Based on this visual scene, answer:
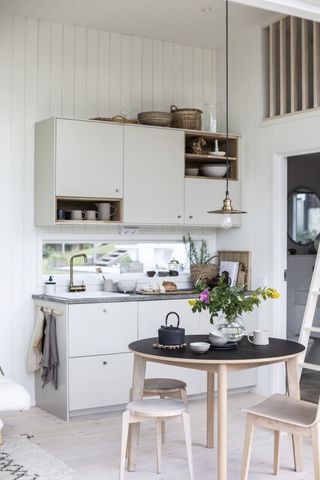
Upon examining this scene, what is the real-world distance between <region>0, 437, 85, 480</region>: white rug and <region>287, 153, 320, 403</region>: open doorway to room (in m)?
4.05

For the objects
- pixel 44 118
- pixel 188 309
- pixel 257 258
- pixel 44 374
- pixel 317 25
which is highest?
pixel 317 25

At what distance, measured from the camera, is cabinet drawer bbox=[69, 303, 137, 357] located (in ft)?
16.8

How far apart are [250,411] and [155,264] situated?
8.90ft

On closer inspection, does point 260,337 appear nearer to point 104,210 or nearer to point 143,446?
point 143,446

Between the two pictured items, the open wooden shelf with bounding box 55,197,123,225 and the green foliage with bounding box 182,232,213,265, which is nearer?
the open wooden shelf with bounding box 55,197,123,225

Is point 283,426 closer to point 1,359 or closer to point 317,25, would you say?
point 1,359

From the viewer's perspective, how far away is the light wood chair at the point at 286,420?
3.50m

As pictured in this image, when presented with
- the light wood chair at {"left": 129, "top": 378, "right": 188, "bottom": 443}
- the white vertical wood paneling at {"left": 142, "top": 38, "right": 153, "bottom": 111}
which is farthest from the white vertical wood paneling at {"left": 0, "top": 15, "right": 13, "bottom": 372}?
the light wood chair at {"left": 129, "top": 378, "right": 188, "bottom": 443}

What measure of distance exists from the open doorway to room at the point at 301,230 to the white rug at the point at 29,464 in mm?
4053

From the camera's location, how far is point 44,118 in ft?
18.5

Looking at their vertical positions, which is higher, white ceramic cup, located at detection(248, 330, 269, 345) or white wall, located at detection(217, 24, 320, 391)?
white wall, located at detection(217, 24, 320, 391)

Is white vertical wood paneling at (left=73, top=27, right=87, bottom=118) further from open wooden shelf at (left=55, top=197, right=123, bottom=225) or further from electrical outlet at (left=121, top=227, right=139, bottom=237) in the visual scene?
electrical outlet at (left=121, top=227, right=139, bottom=237)

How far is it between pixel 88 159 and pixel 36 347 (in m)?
1.51

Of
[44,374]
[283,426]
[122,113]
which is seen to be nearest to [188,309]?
[44,374]
